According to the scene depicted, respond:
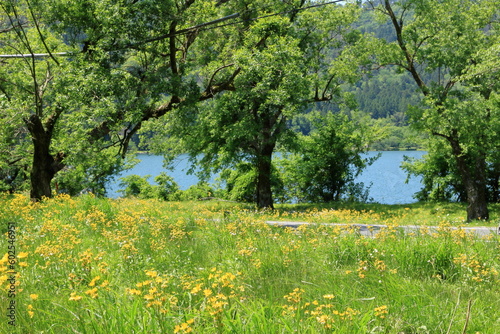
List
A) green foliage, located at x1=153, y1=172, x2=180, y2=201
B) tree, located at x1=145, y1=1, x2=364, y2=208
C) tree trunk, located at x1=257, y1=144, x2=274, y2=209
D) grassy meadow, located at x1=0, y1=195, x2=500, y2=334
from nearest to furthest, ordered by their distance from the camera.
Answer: grassy meadow, located at x1=0, y1=195, x2=500, y2=334, tree, located at x1=145, y1=1, x2=364, y2=208, tree trunk, located at x1=257, y1=144, x2=274, y2=209, green foliage, located at x1=153, y1=172, x2=180, y2=201

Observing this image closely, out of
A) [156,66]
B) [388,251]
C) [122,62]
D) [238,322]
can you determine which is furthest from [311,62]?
[238,322]

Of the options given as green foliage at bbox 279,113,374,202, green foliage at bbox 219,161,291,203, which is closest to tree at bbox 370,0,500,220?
green foliage at bbox 279,113,374,202

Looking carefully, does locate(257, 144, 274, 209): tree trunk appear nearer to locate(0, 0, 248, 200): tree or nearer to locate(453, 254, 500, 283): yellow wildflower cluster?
locate(0, 0, 248, 200): tree

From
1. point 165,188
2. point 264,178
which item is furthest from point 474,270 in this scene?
point 165,188

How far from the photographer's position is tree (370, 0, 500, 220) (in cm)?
1898

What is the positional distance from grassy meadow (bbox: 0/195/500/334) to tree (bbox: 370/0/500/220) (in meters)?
14.3

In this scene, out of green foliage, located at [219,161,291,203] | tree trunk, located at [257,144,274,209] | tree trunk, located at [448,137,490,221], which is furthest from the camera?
green foliage, located at [219,161,291,203]

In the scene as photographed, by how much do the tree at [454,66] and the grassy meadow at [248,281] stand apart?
14.3 metres

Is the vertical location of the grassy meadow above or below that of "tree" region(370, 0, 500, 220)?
below

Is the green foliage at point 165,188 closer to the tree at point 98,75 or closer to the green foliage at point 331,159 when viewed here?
the green foliage at point 331,159

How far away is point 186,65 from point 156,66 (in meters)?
1.41

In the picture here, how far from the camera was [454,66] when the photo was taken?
20125 millimetres

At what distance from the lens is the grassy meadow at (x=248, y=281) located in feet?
10.2

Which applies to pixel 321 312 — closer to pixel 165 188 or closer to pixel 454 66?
pixel 454 66
